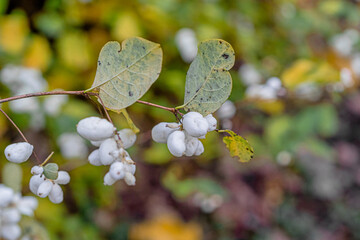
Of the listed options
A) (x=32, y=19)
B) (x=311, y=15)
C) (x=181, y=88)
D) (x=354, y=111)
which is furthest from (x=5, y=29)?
(x=354, y=111)

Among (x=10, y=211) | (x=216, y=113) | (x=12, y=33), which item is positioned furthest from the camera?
(x=12, y=33)

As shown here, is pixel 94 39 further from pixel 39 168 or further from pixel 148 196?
pixel 39 168

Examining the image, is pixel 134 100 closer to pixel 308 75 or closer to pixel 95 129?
pixel 95 129

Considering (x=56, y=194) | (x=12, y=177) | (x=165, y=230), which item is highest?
(x=56, y=194)

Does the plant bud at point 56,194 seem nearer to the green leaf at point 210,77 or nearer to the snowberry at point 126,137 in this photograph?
the snowberry at point 126,137

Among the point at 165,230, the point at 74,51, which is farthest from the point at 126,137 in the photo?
the point at 165,230

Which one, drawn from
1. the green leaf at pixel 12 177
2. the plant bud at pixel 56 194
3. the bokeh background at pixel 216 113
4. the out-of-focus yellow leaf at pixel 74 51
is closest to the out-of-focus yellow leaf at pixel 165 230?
the bokeh background at pixel 216 113

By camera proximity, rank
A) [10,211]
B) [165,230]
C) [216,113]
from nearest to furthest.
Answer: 1. [10,211]
2. [216,113]
3. [165,230]
